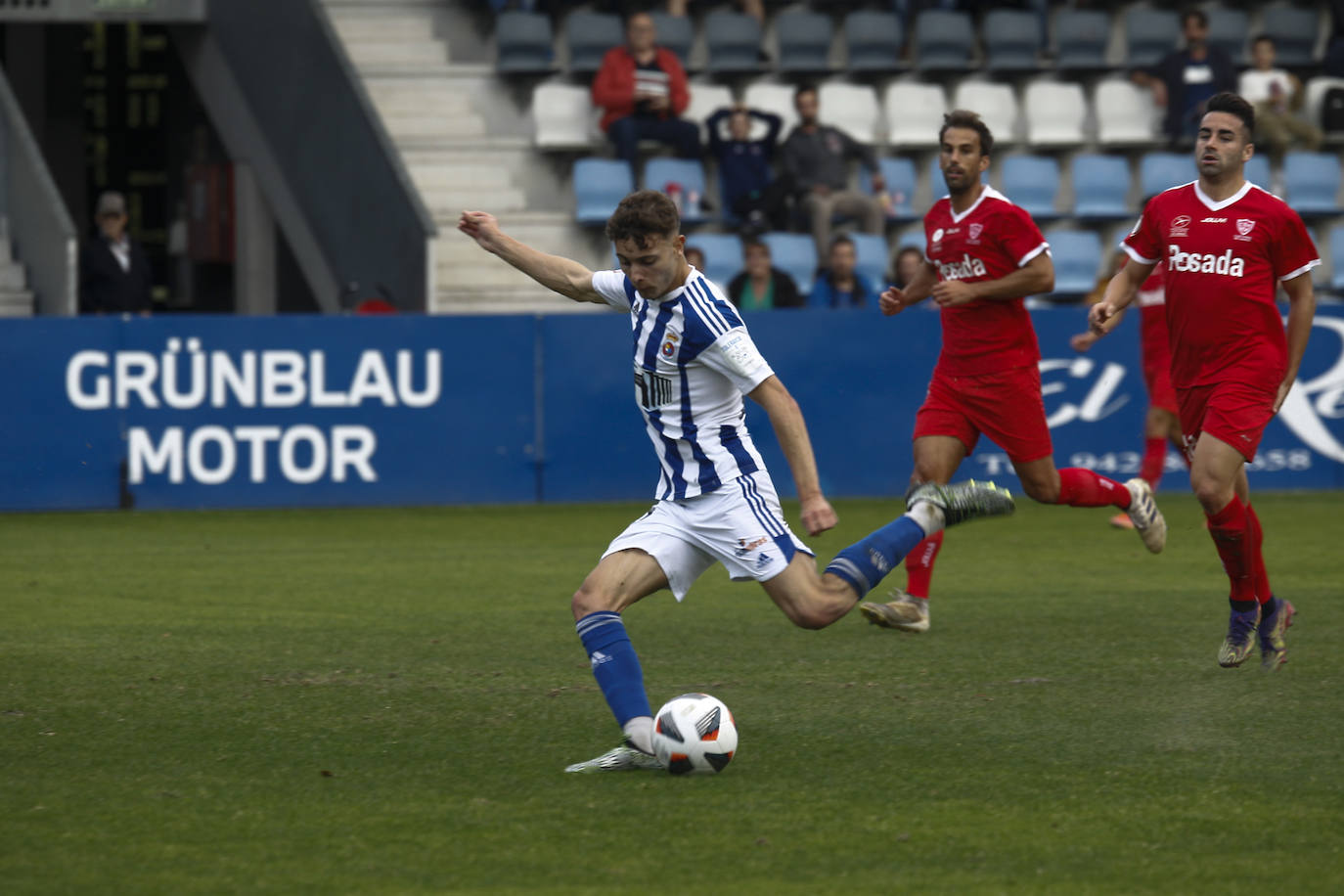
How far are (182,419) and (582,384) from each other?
2.99 metres

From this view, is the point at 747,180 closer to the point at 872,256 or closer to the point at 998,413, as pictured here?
the point at 872,256

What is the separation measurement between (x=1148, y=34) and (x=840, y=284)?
7775mm

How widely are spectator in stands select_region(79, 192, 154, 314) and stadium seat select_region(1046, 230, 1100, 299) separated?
29.2 ft

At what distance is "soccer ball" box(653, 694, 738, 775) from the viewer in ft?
17.6

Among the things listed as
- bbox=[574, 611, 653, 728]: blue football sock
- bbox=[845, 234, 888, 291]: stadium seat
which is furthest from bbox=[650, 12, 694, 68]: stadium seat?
bbox=[574, 611, 653, 728]: blue football sock

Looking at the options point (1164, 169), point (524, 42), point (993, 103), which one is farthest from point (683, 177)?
point (1164, 169)

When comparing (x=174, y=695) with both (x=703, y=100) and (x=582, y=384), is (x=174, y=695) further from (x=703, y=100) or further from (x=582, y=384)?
(x=703, y=100)

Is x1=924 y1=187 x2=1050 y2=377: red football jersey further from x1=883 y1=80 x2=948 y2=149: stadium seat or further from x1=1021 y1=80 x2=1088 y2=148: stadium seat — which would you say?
x1=1021 y1=80 x2=1088 y2=148: stadium seat

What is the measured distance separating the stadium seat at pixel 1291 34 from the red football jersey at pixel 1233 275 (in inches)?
613

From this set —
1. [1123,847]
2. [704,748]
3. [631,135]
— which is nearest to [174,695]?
[704,748]

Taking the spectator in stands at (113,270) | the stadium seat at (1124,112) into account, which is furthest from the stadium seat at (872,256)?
the spectator in stands at (113,270)

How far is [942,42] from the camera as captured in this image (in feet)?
67.8

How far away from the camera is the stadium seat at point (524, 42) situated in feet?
65.2

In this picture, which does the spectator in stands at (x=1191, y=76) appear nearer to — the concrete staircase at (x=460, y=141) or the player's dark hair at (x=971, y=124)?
the concrete staircase at (x=460, y=141)
